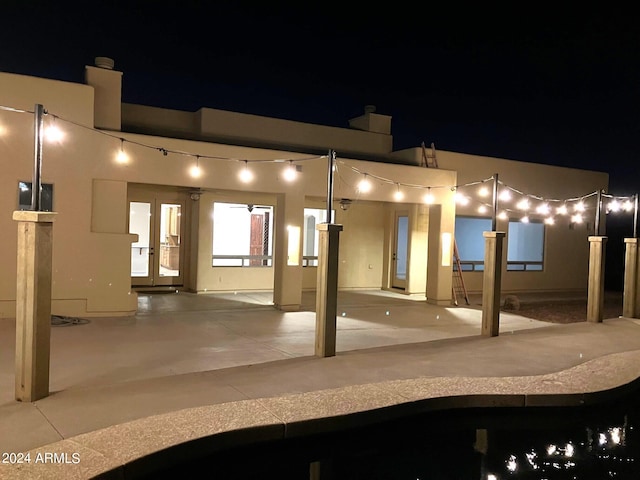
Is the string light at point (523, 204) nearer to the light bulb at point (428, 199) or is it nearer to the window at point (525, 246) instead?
the window at point (525, 246)

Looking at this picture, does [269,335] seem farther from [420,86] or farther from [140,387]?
[420,86]

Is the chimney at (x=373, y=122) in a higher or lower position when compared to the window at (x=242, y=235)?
higher

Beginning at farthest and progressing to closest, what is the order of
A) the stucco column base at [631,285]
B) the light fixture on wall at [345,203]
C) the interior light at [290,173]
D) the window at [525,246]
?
the window at [525,246] < the light fixture on wall at [345,203] < the stucco column base at [631,285] < the interior light at [290,173]

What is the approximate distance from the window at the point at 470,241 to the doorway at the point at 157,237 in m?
7.33

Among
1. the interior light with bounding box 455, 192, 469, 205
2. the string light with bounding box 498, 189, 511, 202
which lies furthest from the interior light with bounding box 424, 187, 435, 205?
the string light with bounding box 498, 189, 511, 202

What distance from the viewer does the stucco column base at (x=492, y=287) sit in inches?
362

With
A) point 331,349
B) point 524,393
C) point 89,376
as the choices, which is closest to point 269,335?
point 331,349

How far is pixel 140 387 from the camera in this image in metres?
5.70

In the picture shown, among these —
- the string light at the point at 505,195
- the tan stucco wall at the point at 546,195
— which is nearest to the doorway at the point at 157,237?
the tan stucco wall at the point at 546,195

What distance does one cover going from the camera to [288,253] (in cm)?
1139

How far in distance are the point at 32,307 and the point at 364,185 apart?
26.5 ft

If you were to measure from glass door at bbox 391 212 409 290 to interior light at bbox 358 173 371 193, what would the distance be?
338 centimetres

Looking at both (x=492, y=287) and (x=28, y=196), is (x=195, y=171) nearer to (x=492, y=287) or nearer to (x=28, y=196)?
(x=28, y=196)

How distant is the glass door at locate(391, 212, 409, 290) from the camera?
15.5 meters
